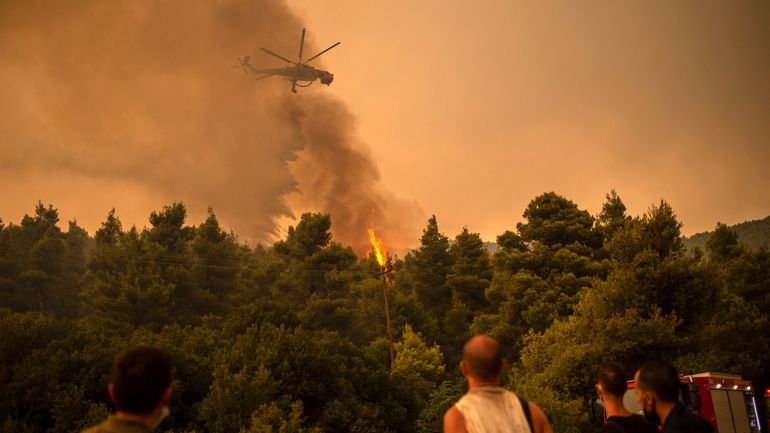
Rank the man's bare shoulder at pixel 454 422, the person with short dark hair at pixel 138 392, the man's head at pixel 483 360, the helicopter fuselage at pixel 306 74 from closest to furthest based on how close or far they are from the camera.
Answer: the person with short dark hair at pixel 138 392
the man's bare shoulder at pixel 454 422
the man's head at pixel 483 360
the helicopter fuselage at pixel 306 74

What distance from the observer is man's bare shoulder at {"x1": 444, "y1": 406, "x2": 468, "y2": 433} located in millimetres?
4336

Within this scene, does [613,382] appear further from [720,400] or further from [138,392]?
[720,400]

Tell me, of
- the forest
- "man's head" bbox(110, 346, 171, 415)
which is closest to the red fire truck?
the forest

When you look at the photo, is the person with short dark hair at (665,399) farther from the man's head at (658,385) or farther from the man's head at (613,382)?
the man's head at (613,382)

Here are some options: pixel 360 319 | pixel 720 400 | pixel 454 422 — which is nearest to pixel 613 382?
pixel 454 422

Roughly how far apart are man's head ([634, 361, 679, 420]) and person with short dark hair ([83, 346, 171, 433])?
4.36 m

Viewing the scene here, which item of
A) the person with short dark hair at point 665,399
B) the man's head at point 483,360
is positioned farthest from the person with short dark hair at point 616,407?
the man's head at point 483,360

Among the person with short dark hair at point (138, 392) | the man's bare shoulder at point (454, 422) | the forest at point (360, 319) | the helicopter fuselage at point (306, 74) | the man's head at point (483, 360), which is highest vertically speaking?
the helicopter fuselage at point (306, 74)

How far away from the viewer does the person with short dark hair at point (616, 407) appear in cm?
586

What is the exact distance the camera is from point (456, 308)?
6738 cm

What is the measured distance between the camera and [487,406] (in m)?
4.41

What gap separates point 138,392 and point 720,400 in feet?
62.8

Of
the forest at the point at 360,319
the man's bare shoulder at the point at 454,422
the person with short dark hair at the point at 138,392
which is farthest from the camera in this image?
the forest at the point at 360,319

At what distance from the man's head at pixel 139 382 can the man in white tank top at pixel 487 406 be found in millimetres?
1823
